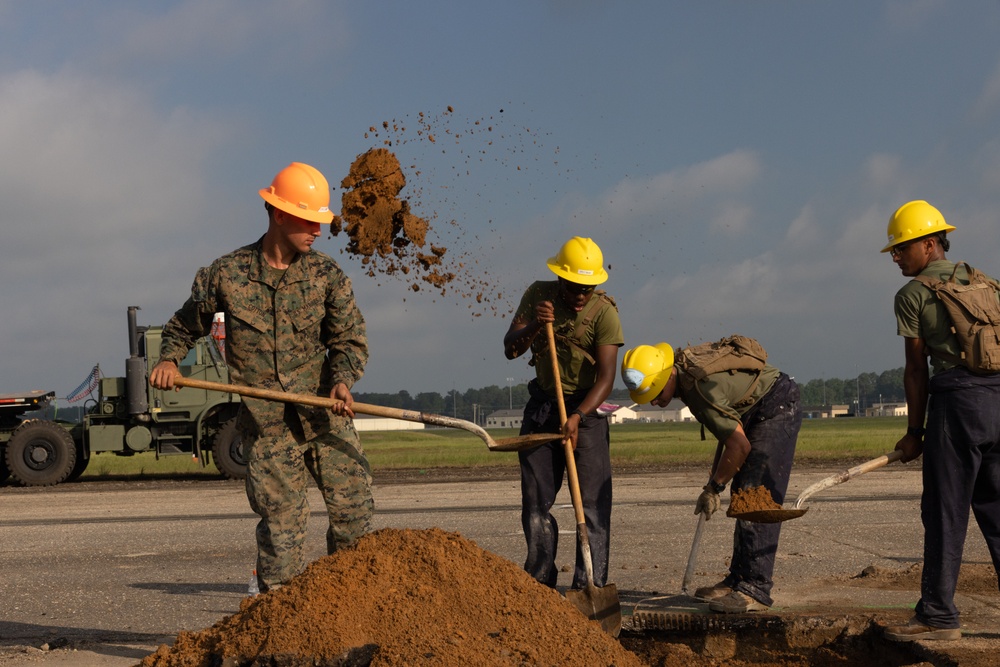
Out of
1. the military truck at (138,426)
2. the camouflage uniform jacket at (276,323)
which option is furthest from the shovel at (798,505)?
the military truck at (138,426)

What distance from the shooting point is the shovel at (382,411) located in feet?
16.4

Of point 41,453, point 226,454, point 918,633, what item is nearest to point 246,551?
point 918,633

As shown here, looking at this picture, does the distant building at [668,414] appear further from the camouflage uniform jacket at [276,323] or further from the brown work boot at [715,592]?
the camouflage uniform jacket at [276,323]

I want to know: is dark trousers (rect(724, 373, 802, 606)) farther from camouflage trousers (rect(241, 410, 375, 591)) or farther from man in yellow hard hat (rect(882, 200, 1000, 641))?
camouflage trousers (rect(241, 410, 375, 591))

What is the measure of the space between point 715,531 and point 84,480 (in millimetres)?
14876

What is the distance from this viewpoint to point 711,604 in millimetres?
5902

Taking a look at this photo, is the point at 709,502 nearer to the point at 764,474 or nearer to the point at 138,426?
the point at 764,474

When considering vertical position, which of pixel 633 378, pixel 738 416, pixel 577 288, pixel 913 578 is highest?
pixel 577 288

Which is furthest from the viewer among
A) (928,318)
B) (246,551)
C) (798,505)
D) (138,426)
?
(138,426)

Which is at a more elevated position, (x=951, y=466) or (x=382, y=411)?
(x=382, y=411)

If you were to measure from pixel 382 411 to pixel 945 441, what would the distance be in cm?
284

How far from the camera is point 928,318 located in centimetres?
538

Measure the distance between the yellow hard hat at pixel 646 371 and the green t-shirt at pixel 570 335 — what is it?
135 mm

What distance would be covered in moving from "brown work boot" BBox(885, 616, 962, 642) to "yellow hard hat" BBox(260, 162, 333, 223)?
348cm
